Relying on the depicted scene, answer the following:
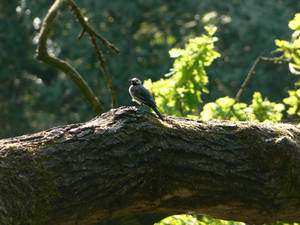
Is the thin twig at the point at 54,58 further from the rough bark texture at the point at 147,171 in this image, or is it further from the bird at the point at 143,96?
the rough bark texture at the point at 147,171

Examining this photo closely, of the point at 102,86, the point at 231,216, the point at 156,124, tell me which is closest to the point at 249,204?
the point at 231,216

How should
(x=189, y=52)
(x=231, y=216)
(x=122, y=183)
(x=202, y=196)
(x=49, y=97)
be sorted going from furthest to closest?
(x=49, y=97) < (x=189, y=52) < (x=231, y=216) < (x=202, y=196) < (x=122, y=183)

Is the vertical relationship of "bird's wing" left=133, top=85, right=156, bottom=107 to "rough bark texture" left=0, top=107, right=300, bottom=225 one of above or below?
above

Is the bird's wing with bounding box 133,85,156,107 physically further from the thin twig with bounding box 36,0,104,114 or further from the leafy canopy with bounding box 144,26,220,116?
the leafy canopy with bounding box 144,26,220,116

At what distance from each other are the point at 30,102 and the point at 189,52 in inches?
1144

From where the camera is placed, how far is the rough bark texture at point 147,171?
3.10 m

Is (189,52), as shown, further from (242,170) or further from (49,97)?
(49,97)

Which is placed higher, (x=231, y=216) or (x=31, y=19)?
(x=31, y=19)

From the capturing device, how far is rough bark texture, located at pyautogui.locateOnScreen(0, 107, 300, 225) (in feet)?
10.2

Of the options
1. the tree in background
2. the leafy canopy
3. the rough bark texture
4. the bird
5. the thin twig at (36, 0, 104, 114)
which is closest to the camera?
the rough bark texture

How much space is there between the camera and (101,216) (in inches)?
131

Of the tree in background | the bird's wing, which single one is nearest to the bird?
the bird's wing

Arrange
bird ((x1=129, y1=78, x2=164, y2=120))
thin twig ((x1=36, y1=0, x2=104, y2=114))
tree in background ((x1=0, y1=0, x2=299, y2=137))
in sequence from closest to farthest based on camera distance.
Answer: bird ((x1=129, y1=78, x2=164, y2=120))
thin twig ((x1=36, y1=0, x2=104, y2=114))
tree in background ((x1=0, y1=0, x2=299, y2=137))

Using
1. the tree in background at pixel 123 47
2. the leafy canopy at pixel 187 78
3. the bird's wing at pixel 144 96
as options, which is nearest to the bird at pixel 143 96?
the bird's wing at pixel 144 96
